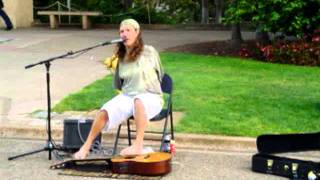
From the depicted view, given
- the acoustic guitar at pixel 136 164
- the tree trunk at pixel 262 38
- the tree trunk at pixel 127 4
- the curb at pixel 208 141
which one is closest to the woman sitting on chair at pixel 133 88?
the acoustic guitar at pixel 136 164

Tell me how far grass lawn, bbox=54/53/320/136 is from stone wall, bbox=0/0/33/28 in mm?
9818

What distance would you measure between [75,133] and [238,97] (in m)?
3.25

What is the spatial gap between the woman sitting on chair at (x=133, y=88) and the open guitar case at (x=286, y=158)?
3.80 ft

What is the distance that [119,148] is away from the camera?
7.89m

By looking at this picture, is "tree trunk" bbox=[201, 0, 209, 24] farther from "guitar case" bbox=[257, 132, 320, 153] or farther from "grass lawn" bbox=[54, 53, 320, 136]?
"guitar case" bbox=[257, 132, 320, 153]

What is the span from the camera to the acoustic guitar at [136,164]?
22.0 ft

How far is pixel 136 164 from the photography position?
6.74 m

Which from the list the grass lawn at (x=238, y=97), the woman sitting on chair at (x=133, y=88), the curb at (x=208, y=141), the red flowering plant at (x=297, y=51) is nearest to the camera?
the woman sitting on chair at (x=133, y=88)

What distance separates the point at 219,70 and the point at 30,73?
3423 millimetres

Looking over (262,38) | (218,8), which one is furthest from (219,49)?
(218,8)

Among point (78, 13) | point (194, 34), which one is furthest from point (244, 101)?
point (78, 13)

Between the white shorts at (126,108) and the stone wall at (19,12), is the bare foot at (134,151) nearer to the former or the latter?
the white shorts at (126,108)

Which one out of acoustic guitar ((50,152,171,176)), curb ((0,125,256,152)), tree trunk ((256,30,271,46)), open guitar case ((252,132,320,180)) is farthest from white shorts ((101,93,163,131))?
tree trunk ((256,30,271,46))

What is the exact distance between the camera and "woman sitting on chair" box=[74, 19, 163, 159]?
23.5 feet
